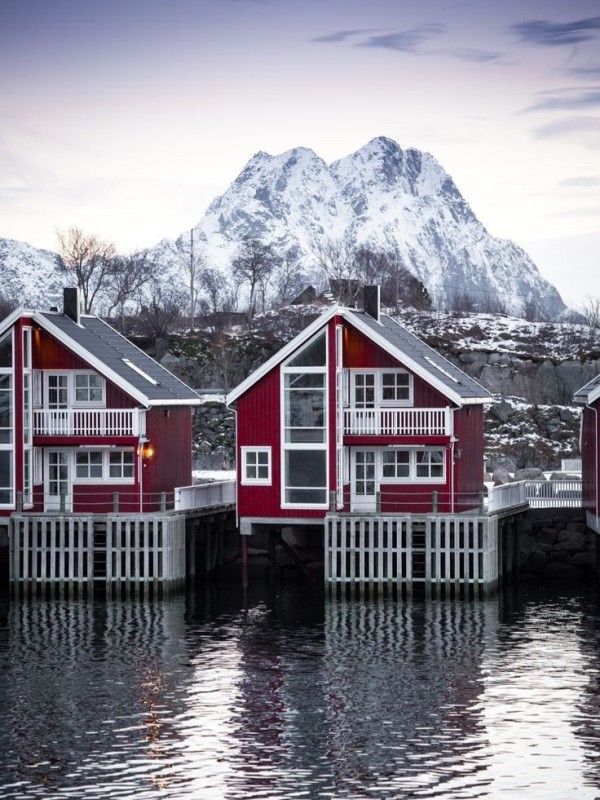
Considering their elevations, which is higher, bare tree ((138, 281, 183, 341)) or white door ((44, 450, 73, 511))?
bare tree ((138, 281, 183, 341))

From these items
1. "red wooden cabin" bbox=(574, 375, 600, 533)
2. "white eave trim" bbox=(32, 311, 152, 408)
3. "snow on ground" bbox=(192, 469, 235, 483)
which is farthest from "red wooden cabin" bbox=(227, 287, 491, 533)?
"snow on ground" bbox=(192, 469, 235, 483)

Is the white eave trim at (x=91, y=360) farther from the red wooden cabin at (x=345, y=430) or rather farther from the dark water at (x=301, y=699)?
the dark water at (x=301, y=699)

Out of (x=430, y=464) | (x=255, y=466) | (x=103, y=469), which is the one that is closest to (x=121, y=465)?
(x=103, y=469)

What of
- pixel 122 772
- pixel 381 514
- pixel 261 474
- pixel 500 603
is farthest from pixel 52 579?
pixel 122 772

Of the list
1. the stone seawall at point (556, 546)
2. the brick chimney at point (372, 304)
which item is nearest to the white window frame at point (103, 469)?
the brick chimney at point (372, 304)

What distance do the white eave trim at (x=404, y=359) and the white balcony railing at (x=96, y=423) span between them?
25.2 feet

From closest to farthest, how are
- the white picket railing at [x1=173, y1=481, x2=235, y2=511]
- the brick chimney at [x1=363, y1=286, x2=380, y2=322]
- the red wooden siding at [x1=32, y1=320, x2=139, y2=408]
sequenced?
the white picket railing at [x1=173, y1=481, x2=235, y2=511]
the red wooden siding at [x1=32, y1=320, x2=139, y2=408]
the brick chimney at [x1=363, y1=286, x2=380, y2=322]

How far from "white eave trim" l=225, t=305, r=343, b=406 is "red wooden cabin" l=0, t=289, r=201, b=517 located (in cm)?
331

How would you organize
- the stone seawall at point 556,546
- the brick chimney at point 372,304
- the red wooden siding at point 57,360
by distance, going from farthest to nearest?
the stone seawall at point 556,546 < the brick chimney at point 372,304 < the red wooden siding at point 57,360

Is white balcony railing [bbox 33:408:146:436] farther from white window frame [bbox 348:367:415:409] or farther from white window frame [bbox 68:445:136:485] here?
white window frame [bbox 348:367:415:409]

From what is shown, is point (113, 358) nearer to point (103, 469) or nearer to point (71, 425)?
point (71, 425)

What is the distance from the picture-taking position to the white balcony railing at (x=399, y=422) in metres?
49.2

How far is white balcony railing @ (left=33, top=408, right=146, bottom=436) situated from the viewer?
167ft

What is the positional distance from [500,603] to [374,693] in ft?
43.9
